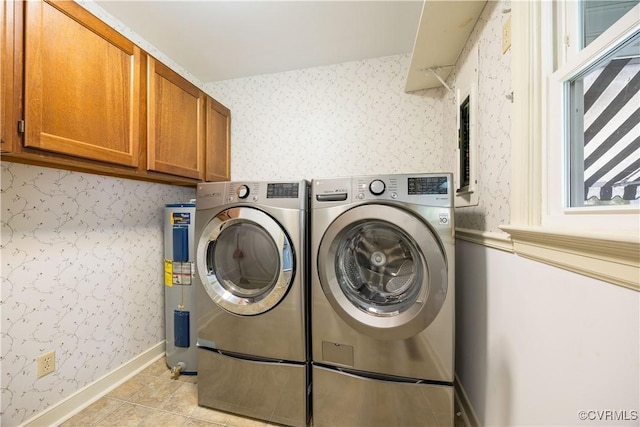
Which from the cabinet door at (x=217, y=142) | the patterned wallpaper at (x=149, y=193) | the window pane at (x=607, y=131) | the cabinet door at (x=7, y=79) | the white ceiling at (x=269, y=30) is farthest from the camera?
the cabinet door at (x=217, y=142)

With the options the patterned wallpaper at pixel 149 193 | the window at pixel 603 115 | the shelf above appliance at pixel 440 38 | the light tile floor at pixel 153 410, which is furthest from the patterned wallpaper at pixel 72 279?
the window at pixel 603 115

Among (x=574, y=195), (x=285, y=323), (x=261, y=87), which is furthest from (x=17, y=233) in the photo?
(x=574, y=195)

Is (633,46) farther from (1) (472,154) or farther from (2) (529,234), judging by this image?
(1) (472,154)

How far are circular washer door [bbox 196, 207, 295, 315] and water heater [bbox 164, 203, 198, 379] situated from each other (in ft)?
1.30

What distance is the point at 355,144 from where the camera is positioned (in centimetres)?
205

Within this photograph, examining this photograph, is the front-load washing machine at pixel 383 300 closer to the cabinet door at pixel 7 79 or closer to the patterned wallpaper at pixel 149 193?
the patterned wallpaper at pixel 149 193

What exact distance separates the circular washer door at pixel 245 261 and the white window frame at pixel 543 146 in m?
0.96

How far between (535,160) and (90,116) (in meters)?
1.82

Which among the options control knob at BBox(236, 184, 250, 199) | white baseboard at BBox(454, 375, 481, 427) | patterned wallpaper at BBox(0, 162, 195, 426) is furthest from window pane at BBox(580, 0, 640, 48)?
patterned wallpaper at BBox(0, 162, 195, 426)

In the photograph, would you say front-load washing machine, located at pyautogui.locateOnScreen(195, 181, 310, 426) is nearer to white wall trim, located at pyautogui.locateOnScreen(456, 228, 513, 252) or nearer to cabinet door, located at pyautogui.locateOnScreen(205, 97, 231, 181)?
cabinet door, located at pyautogui.locateOnScreen(205, 97, 231, 181)

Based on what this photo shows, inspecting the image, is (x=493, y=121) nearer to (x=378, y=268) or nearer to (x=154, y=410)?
(x=378, y=268)

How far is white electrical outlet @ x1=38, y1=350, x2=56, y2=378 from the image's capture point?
3.95ft

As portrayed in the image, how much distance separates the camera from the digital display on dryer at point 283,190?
1246mm

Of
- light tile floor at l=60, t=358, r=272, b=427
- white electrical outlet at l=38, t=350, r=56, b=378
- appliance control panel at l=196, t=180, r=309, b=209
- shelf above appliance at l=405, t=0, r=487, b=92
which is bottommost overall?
light tile floor at l=60, t=358, r=272, b=427
